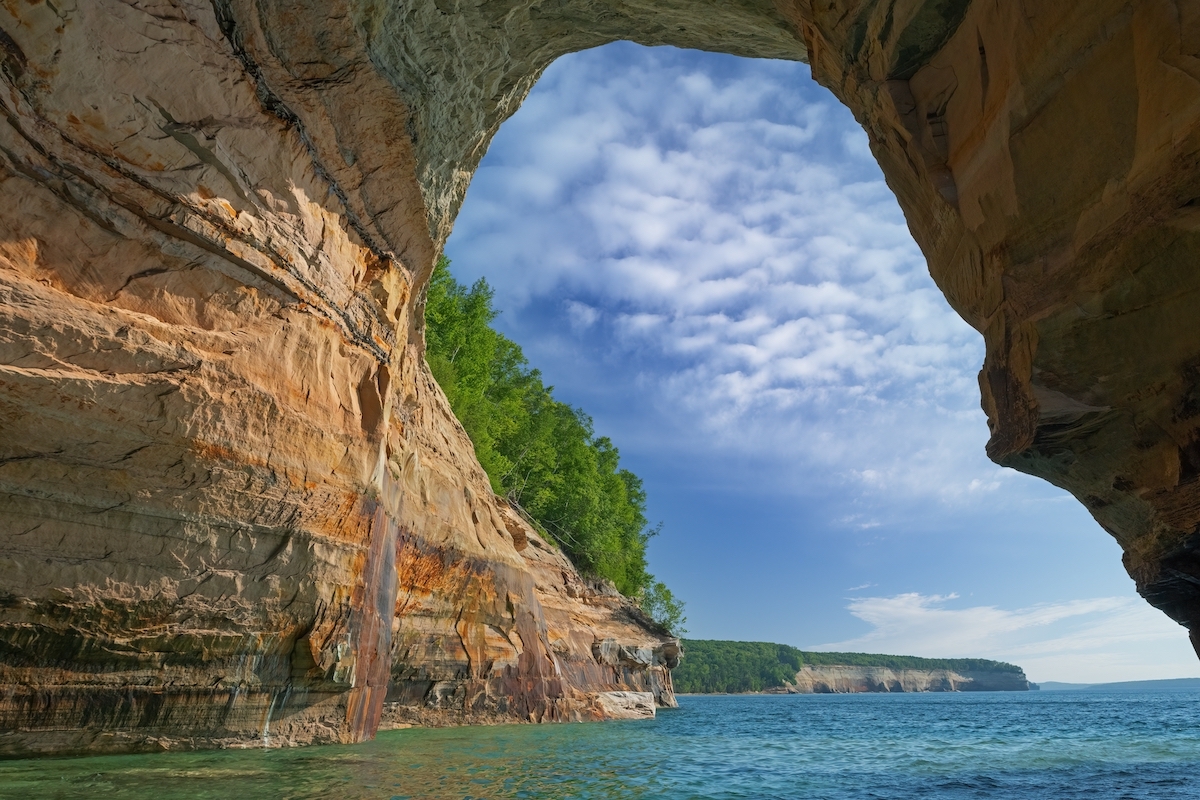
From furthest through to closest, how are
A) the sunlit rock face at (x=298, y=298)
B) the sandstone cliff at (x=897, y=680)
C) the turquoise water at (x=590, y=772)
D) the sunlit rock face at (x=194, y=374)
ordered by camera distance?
the sandstone cliff at (x=897, y=680) → the sunlit rock face at (x=194, y=374) → the turquoise water at (x=590, y=772) → the sunlit rock face at (x=298, y=298)

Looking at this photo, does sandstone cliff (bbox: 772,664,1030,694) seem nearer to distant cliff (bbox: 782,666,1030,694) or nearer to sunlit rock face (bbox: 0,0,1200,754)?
distant cliff (bbox: 782,666,1030,694)

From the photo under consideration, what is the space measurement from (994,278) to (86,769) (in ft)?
28.8

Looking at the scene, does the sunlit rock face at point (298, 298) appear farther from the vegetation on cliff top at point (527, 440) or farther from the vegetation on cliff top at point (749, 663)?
the vegetation on cliff top at point (749, 663)

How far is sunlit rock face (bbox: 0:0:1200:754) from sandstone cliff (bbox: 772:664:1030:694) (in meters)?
134

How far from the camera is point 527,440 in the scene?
3067 centimetres

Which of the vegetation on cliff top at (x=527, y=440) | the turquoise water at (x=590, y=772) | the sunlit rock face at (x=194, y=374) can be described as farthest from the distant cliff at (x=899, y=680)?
the sunlit rock face at (x=194, y=374)

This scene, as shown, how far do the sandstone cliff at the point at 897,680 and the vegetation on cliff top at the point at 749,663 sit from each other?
1.31m

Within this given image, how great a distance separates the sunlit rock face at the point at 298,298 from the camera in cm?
532

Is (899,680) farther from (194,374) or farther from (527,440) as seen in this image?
(194,374)

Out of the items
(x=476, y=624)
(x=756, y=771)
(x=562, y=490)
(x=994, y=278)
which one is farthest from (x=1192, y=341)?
(x=562, y=490)

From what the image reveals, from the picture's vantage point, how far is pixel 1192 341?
16.8 feet

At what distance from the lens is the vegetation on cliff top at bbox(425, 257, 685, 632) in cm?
2389

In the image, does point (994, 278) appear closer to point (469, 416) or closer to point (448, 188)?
point (448, 188)

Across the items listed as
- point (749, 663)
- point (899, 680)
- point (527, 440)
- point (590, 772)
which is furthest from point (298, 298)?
point (899, 680)
